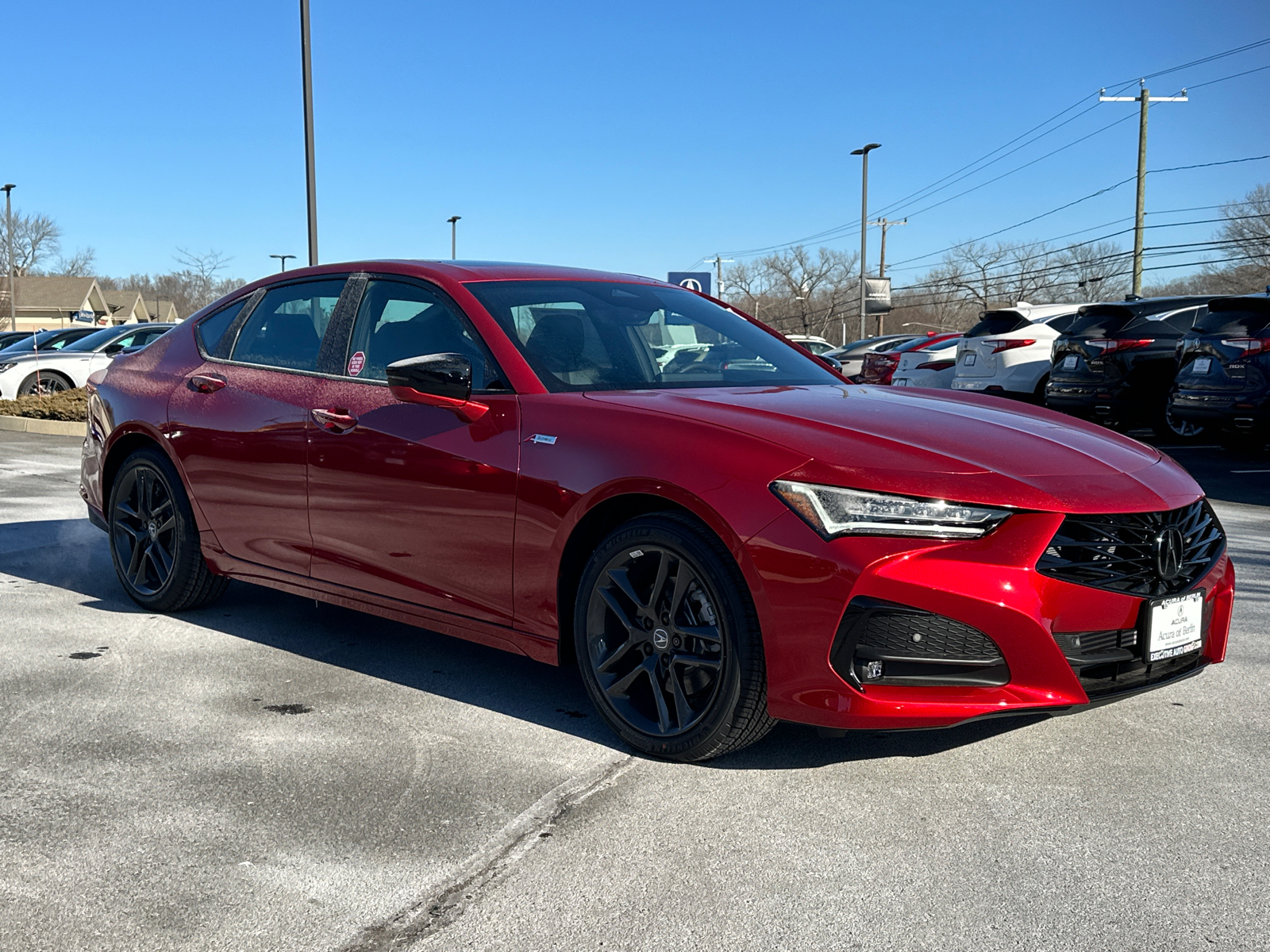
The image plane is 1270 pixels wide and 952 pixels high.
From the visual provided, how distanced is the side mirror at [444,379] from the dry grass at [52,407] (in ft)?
44.7

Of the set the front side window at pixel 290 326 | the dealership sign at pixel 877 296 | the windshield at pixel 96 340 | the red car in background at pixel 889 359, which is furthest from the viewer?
the dealership sign at pixel 877 296

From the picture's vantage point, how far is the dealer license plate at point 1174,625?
3389 mm

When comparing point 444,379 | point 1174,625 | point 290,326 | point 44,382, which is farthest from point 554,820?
point 44,382

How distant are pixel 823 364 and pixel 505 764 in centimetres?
228

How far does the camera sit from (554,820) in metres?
3.20

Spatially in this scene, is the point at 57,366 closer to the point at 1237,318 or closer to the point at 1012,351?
the point at 1012,351

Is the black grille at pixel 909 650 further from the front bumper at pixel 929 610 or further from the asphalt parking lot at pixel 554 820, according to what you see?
the asphalt parking lot at pixel 554 820

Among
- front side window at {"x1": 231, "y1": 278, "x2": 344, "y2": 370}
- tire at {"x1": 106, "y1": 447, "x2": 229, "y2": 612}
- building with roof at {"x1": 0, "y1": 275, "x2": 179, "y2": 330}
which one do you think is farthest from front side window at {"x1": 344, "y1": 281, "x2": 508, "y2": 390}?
building with roof at {"x1": 0, "y1": 275, "x2": 179, "y2": 330}

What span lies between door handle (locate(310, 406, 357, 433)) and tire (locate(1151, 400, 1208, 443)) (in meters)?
10.3

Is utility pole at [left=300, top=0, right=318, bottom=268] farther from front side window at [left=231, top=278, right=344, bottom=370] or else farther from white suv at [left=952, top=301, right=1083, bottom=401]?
front side window at [left=231, top=278, right=344, bottom=370]

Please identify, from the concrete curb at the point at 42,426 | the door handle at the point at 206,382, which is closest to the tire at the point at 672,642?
the door handle at the point at 206,382

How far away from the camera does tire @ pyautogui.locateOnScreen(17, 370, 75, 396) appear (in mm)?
18922

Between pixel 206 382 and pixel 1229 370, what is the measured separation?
953 cm

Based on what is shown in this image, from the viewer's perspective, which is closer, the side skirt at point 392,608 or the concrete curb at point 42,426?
the side skirt at point 392,608
